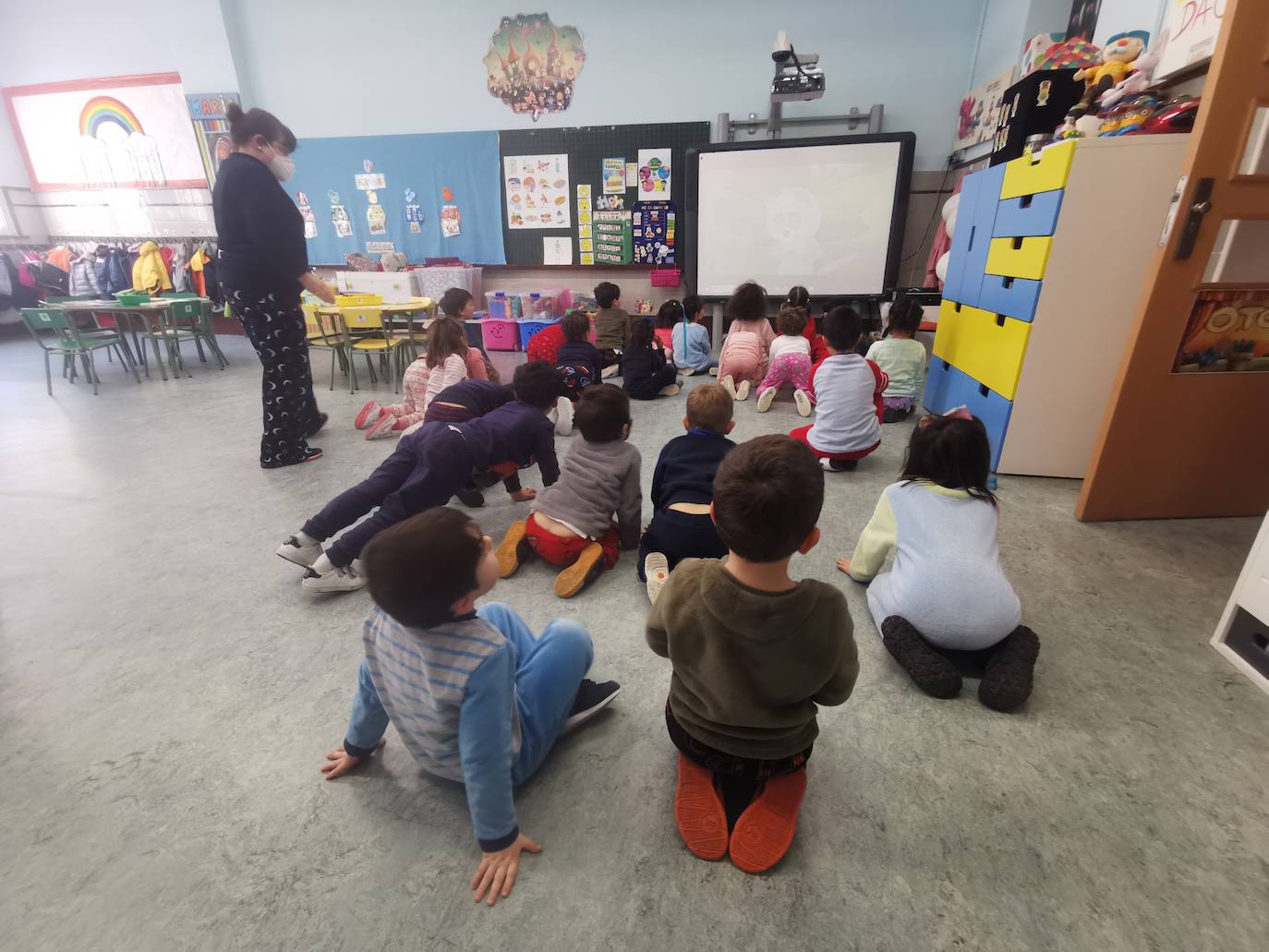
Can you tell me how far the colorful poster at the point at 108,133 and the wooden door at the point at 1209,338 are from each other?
29.2ft

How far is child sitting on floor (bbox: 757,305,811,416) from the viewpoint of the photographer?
13.1 ft

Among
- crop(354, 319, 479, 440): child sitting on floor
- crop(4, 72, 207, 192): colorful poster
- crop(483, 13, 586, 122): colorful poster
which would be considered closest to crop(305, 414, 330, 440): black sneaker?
crop(354, 319, 479, 440): child sitting on floor

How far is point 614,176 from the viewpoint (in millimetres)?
5840

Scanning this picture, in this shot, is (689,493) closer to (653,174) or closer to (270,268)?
(270,268)

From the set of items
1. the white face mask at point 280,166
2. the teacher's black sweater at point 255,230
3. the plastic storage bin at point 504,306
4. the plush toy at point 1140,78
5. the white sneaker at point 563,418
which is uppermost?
the plush toy at point 1140,78

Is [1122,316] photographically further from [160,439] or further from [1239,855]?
[160,439]

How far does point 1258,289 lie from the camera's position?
209cm

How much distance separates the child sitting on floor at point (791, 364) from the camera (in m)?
3.99

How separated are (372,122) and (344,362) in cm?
307

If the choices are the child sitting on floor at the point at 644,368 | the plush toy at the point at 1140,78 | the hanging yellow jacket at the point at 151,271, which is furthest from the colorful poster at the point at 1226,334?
the hanging yellow jacket at the point at 151,271

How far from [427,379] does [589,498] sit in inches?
80.7

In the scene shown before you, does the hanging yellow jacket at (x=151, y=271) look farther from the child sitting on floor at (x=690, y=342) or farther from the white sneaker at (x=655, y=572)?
the white sneaker at (x=655, y=572)

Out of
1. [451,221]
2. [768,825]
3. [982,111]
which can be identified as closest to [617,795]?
[768,825]

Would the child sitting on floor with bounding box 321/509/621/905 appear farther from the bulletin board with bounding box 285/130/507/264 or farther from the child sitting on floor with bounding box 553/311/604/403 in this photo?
the bulletin board with bounding box 285/130/507/264
